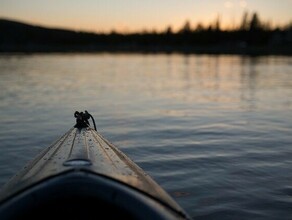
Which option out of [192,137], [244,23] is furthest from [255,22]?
[192,137]

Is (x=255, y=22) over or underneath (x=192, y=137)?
over

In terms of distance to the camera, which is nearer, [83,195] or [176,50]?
[83,195]

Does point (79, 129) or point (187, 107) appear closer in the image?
point (79, 129)

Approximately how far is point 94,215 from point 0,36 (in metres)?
212

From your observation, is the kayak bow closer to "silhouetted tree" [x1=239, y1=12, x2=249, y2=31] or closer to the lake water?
the lake water

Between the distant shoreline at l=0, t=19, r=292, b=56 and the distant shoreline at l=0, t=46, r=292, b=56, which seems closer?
the distant shoreline at l=0, t=46, r=292, b=56

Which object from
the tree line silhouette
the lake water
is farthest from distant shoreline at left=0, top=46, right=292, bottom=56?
the lake water

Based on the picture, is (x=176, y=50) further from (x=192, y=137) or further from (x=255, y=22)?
(x=192, y=137)

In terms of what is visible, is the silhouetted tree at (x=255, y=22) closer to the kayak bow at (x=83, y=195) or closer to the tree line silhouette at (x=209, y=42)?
the tree line silhouette at (x=209, y=42)

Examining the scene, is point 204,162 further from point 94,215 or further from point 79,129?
point 94,215

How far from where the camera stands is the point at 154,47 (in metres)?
193

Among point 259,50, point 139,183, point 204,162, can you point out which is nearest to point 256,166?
point 204,162

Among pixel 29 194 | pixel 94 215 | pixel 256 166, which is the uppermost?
pixel 29 194

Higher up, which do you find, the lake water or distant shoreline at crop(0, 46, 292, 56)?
distant shoreline at crop(0, 46, 292, 56)
